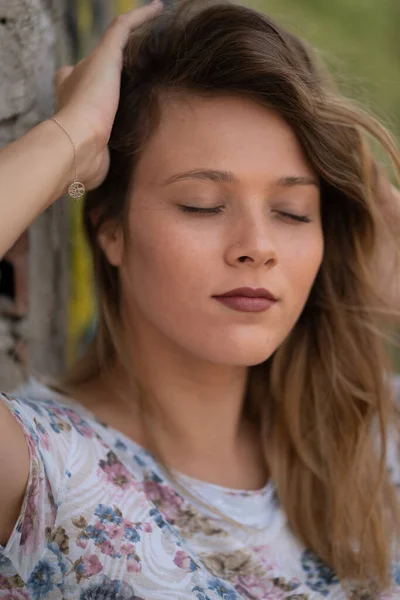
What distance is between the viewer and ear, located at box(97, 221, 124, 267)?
76.4 inches

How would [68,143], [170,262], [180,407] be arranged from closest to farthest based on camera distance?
[68,143]
[170,262]
[180,407]

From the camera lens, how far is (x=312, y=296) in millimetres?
2273

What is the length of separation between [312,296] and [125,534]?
2.95 feet

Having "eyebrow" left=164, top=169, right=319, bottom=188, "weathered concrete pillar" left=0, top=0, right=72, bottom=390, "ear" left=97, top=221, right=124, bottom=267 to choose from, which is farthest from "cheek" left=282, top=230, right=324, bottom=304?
"weathered concrete pillar" left=0, top=0, right=72, bottom=390

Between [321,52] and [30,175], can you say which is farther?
[321,52]

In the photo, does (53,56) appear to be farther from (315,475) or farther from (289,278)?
(315,475)

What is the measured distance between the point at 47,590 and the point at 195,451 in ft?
1.83

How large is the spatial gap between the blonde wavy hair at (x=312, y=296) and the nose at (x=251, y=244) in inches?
10.0

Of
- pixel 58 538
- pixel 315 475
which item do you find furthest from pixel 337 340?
pixel 58 538

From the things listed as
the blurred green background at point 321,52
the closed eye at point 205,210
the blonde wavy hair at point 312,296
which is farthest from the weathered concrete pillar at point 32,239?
the closed eye at point 205,210

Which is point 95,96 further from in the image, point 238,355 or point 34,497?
point 34,497

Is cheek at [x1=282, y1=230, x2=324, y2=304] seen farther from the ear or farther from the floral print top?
the floral print top

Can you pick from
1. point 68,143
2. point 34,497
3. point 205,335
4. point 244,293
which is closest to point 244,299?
point 244,293

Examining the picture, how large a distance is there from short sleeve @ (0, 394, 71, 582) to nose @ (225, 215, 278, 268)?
53cm
